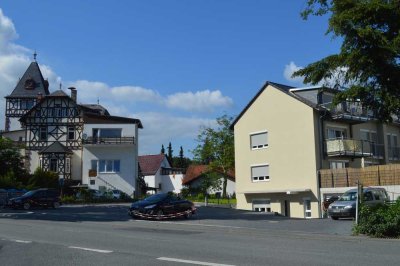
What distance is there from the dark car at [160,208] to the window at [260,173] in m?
17.0

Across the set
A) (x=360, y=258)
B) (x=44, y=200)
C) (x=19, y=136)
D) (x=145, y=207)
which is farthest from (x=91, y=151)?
(x=360, y=258)

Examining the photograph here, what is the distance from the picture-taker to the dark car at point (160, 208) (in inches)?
1048

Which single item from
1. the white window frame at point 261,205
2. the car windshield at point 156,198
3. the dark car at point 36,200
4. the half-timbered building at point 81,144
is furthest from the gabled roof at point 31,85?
the car windshield at point 156,198

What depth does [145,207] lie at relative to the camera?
87.6 feet

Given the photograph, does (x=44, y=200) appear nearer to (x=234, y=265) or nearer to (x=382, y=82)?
(x=382, y=82)

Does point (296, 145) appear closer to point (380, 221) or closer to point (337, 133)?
point (337, 133)

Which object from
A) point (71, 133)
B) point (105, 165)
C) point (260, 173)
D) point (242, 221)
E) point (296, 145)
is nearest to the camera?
point (242, 221)

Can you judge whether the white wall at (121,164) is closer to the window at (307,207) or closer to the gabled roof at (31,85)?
the gabled roof at (31,85)

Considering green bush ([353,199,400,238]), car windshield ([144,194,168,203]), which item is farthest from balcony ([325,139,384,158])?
green bush ([353,199,400,238])

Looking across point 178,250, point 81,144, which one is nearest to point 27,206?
point 178,250

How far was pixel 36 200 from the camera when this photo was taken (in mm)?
35750

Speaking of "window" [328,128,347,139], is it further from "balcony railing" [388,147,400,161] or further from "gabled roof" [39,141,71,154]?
"gabled roof" [39,141,71,154]

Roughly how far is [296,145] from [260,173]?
4550mm

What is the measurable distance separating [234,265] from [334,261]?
90.0 inches
